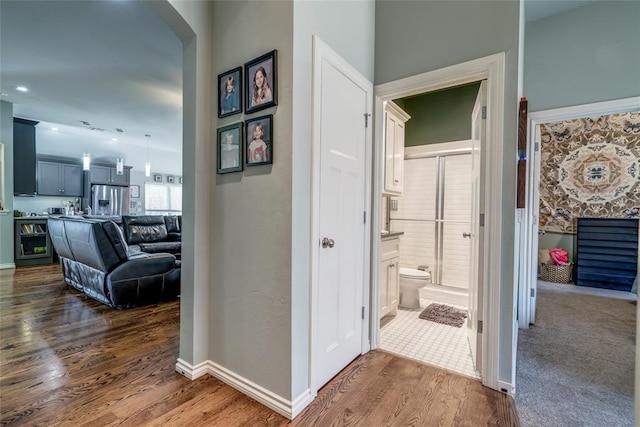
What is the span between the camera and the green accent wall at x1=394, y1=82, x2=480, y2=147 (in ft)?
12.4

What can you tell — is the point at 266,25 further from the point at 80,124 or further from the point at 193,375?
the point at 80,124

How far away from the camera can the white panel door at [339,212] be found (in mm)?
1780

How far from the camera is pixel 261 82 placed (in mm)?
1648

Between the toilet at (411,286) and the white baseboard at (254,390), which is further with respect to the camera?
the toilet at (411,286)

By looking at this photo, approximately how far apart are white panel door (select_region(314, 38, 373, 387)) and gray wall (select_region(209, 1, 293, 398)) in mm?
256

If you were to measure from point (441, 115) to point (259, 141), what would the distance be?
317 cm

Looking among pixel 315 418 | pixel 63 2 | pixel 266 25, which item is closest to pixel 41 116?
pixel 63 2

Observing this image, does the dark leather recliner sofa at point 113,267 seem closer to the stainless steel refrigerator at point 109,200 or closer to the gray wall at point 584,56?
the stainless steel refrigerator at point 109,200

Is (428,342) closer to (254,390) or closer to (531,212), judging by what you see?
(254,390)

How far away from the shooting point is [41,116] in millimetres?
5668

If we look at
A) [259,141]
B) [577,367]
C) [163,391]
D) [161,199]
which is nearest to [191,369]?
[163,391]

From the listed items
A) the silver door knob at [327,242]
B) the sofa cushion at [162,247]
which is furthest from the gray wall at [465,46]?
the sofa cushion at [162,247]

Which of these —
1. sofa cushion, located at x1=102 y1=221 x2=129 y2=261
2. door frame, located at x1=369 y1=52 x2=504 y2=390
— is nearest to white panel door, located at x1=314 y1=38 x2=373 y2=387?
door frame, located at x1=369 y1=52 x2=504 y2=390

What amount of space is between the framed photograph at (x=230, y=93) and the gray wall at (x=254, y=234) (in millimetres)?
51
